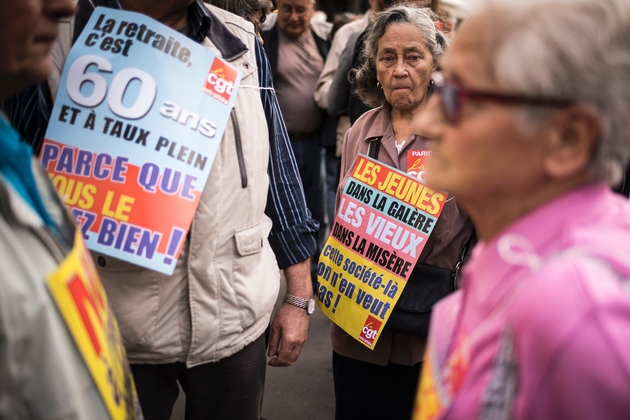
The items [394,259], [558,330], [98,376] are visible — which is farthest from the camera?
[394,259]

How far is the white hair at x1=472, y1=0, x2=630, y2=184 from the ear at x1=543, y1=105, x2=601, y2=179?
0.5 inches

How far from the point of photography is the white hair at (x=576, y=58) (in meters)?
0.88

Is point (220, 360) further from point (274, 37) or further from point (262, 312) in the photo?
point (274, 37)

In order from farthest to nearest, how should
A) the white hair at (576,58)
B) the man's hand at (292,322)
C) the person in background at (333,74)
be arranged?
the person in background at (333,74) → the man's hand at (292,322) → the white hair at (576,58)

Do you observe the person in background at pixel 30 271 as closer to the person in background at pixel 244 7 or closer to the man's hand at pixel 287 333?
the man's hand at pixel 287 333

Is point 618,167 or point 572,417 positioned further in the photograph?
point 618,167

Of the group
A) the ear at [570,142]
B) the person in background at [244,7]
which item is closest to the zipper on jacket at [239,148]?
the ear at [570,142]

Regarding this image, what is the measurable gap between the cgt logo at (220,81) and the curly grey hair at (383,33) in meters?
Answer: 1.08

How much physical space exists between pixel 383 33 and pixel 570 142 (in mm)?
1777

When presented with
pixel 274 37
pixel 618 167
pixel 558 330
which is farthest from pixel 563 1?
pixel 274 37

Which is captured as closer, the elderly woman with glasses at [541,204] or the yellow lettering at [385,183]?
the elderly woman with glasses at [541,204]

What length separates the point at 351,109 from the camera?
13.6 ft

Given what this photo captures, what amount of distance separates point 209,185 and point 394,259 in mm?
836

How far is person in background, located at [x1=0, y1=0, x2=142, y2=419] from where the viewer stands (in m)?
0.92
